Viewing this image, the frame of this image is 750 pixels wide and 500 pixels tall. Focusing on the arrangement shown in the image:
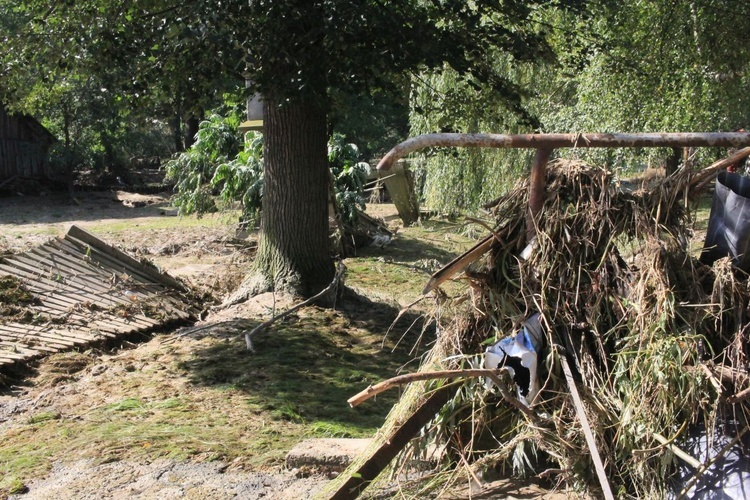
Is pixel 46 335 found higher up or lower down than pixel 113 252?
lower down

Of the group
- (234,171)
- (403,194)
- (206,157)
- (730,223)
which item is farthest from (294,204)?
(403,194)

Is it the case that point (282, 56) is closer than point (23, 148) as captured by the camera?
Yes

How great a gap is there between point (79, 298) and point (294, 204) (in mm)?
2412

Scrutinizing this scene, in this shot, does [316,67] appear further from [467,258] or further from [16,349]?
[467,258]

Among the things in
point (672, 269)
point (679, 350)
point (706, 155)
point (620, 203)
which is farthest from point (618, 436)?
point (706, 155)

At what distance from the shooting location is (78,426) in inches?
232

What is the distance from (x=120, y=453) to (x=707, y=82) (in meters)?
9.57

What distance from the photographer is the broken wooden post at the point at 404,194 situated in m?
17.0

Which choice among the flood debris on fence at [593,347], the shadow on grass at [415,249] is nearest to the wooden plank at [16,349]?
the flood debris on fence at [593,347]

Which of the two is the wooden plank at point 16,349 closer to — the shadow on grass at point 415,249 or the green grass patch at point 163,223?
the shadow on grass at point 415,249

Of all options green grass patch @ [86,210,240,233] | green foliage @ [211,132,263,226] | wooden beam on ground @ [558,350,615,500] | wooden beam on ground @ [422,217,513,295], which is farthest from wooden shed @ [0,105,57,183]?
wooden beam on ground @ [558,350,615,500]

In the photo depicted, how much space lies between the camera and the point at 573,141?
11.6ft

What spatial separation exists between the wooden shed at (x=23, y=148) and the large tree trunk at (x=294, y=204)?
1749 centimetres

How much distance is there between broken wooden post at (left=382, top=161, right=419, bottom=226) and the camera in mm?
→ 16984
